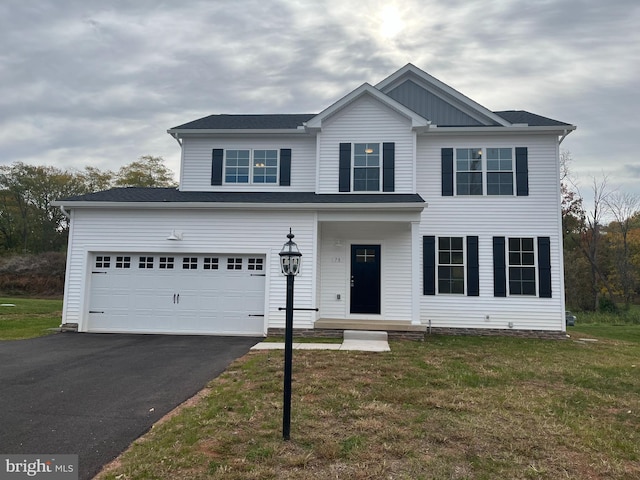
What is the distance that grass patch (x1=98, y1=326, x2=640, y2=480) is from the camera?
123 inches

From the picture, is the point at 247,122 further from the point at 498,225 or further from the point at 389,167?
the point at 498,225

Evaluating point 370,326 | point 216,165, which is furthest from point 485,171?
point 216,165

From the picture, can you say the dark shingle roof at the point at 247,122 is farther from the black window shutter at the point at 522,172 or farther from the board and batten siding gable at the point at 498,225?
the black window shutter at the point at 522,172

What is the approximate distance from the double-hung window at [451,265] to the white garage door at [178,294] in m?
5.05

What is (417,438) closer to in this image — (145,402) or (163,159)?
(145,402)

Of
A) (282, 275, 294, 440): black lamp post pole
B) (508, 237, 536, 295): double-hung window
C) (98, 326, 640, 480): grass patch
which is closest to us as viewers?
(98, 326, 640, 480): grass patch

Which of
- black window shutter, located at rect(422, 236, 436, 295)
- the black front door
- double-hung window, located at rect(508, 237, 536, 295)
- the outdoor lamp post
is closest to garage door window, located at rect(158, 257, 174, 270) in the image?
the black front door

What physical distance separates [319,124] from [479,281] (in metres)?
6.35

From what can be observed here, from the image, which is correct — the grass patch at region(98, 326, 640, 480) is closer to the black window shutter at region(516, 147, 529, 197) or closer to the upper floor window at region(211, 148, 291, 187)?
the black window shutter at region(516, 147, 529, 197)

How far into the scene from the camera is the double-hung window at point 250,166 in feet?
40.3

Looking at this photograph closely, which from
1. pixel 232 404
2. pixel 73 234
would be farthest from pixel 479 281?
pixel 73 234

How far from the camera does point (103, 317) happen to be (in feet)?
34.9

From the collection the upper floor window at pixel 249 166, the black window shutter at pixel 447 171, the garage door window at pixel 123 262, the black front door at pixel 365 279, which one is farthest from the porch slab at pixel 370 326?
Result: the garage door window at pixel 123 262

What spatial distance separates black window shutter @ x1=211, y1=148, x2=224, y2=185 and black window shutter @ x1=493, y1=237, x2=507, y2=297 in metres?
8.36
